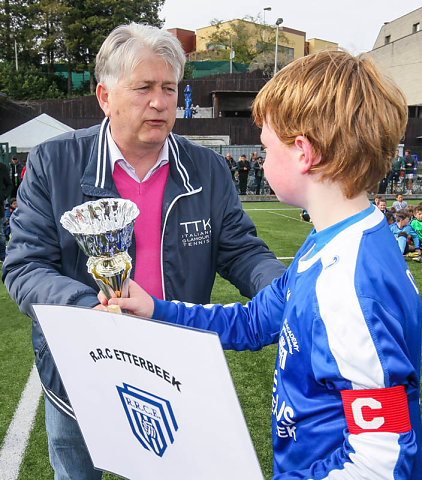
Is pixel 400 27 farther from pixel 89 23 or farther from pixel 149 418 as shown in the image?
pixel 149 418

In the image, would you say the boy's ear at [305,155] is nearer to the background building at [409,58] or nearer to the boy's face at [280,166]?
the boy's face at [280,166]

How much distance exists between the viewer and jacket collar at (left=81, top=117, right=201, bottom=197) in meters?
1.81

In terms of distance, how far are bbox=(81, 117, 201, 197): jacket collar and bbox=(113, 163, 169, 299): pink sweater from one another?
75mm

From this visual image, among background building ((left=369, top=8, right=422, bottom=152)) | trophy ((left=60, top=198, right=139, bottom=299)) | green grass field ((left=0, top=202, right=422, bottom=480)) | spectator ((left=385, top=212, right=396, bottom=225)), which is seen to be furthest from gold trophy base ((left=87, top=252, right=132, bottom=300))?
background building ((left=369, top=8, right=422, bottom=152))

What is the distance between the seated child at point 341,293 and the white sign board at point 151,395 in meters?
0.23

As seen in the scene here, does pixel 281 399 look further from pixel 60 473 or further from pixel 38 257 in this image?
pixel 60 473

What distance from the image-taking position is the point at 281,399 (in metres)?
1.28

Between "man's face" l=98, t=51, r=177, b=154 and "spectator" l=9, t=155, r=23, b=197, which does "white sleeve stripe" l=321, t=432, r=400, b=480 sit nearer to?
"man's face" l=98, t=51, r=177, b=154

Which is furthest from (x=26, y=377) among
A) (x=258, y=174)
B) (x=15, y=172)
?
(x=258, y=174)

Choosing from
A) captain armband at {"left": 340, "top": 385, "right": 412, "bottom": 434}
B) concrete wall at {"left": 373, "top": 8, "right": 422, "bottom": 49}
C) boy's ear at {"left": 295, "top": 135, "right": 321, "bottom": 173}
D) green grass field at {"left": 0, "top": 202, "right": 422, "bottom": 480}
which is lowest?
green grass field at {"left": 0, "top": 202, "right": 422, "bottom": 480}

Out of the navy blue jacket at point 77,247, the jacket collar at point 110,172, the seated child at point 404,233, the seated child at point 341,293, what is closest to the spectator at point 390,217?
the seated child at point 404,233

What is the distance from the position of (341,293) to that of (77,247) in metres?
1.11

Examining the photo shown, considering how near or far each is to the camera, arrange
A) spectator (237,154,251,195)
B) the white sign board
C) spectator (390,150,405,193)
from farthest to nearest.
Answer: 1. spectator (390,150,405,193)
2. spectator (237,154,251,195)
3. the white sign board

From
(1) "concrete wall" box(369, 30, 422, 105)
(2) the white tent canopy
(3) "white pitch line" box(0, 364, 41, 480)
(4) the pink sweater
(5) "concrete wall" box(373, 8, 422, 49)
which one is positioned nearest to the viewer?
(4) the pink sweater
